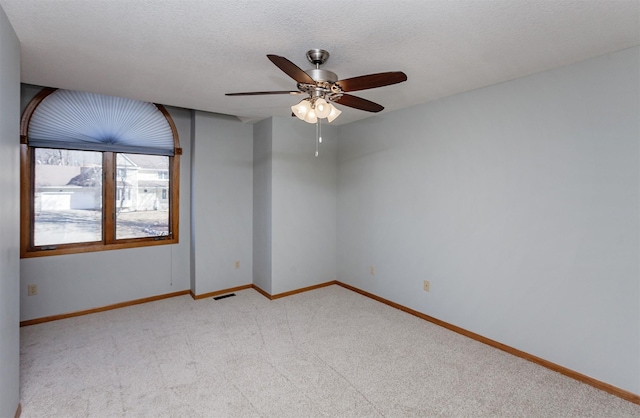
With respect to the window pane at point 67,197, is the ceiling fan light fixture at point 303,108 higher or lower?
higher

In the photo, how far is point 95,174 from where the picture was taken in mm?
3559

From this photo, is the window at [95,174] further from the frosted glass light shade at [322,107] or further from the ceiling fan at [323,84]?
the frosted glass light shade at [322,107]

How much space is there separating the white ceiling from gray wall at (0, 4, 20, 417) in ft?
0.65

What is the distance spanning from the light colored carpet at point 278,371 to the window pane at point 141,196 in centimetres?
102

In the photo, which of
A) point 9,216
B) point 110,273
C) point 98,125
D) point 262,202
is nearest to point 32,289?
point 110,273

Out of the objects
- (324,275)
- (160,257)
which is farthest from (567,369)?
(160,257)

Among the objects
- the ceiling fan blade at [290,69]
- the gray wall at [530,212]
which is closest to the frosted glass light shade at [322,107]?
the ceiling fan blade at [290,69]

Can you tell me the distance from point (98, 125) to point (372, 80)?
128 inches

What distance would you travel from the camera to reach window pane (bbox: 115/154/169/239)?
3727mm

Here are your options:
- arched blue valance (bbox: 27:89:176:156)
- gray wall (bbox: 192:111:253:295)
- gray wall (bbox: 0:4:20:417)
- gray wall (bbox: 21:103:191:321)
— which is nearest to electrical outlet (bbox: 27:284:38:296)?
gray wall (bbox: 21:103:191:321)

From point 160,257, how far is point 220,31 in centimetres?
305

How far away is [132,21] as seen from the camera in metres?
1.74

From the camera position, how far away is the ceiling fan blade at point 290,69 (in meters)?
1.60

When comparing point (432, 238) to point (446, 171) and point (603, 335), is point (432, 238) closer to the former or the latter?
point (446, 171)
